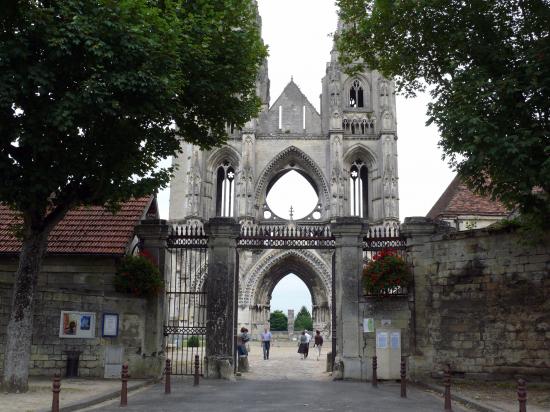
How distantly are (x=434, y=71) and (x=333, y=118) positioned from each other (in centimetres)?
2918

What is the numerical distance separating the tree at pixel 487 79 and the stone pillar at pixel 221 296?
5.79 meters

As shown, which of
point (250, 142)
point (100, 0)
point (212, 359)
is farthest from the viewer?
point (250, 142)

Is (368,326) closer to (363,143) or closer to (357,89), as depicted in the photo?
(363,143)

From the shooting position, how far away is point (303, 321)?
6419 centimetres

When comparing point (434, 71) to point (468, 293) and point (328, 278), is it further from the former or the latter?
point (328, 278)

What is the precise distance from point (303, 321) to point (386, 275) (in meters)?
51.1

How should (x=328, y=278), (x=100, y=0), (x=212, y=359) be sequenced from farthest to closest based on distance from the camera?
(x=328, y=278), (x=212, y=359), (x=100, y=0)

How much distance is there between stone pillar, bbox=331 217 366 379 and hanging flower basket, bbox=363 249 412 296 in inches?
16.2

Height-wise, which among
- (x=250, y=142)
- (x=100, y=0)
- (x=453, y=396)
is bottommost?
(x=453, y=396)

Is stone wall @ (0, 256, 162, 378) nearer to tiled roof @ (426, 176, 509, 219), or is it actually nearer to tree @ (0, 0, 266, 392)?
tree @ (0, 0, 266, 392)

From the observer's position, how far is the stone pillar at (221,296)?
14.5 meters

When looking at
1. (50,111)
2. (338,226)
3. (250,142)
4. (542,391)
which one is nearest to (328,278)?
(250,142)

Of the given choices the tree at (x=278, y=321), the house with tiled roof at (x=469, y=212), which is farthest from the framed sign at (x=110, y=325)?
the tree at (x=278, y=321)

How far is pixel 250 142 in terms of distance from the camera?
41.3 m
